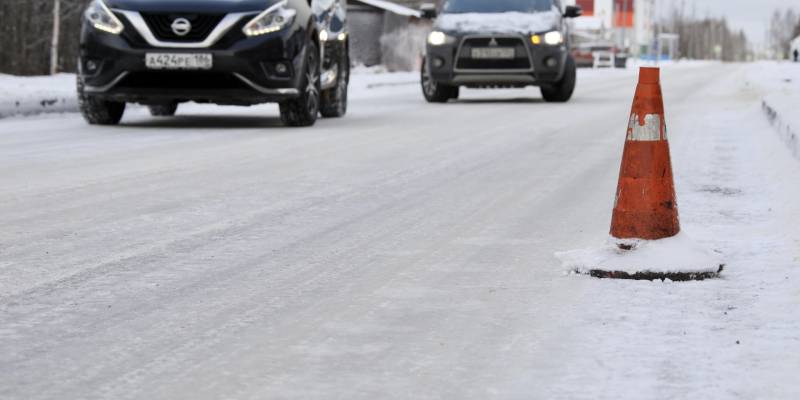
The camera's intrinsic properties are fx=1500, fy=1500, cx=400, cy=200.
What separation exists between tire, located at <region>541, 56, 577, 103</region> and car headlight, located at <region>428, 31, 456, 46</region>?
4.71 feet

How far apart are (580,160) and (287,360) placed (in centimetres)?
627

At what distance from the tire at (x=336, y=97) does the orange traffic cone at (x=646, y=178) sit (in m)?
9.32

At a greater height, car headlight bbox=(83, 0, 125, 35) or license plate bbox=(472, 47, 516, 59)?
car headlight bbox=(83, 0, 125, 35)

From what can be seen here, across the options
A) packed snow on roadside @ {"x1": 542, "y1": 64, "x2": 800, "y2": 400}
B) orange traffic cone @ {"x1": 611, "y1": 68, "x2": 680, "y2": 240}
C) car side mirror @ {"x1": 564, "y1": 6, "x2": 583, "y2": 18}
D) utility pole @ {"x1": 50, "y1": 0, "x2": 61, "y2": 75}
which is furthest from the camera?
utility pole @ {"x1": 50, "y1": 0, "x2": 61, "y2": 75}

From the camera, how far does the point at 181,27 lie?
12258mm

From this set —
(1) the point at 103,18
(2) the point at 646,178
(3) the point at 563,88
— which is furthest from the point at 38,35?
(2) the point at 646,178

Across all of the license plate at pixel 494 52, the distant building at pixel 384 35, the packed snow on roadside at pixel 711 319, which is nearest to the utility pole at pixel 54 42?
the license plate at pixel 494 52

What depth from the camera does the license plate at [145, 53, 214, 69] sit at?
478 inches

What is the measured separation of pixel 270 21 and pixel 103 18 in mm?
1382

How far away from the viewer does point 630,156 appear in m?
5.60

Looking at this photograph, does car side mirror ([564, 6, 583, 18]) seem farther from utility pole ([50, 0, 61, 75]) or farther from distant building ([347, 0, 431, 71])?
distant building ([347, 0, 431, 71])

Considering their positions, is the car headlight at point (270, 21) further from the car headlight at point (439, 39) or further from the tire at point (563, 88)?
the tire at point (563, 88)

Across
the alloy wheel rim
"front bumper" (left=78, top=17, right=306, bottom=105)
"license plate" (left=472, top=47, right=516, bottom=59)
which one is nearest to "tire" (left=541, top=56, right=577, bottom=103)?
"license plate" (left=472, top=47, right=516, bottom=59)

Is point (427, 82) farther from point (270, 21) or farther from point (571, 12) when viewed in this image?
point (270, 21)
